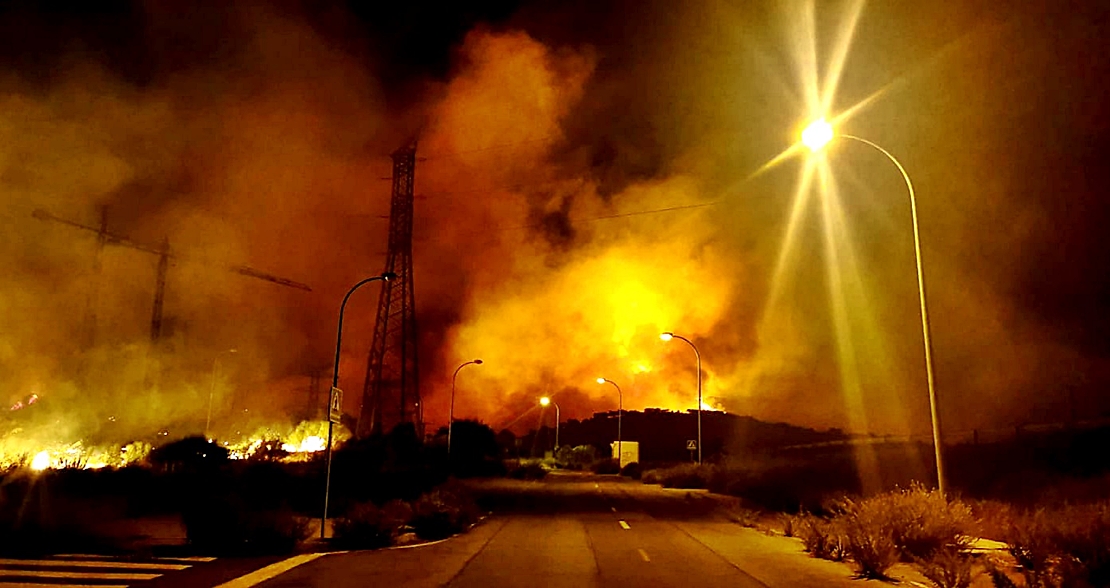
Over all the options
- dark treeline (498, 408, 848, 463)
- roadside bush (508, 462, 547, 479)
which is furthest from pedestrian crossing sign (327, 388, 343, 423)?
dark treeline (498, 408, 848, 463)

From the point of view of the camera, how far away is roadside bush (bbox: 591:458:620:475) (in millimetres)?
76562

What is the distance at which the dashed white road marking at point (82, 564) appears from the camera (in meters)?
13.9

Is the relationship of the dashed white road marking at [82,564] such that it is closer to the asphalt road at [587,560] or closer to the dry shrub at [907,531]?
the asphalt road at [587,560]

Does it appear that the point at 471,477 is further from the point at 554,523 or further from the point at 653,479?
the point at 554,523

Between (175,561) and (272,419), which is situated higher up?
(272,419)

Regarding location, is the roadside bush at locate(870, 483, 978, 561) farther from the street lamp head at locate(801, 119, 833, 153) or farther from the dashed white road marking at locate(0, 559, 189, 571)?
the dashed white road marking at locate(0, 559, 189, 571)

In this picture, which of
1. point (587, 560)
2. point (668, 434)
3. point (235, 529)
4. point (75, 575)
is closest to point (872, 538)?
point (587, 560)

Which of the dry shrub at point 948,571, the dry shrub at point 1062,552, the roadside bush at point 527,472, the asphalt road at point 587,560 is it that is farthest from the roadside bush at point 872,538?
the roadside bush at point 527,472

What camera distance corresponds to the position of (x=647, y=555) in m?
17.0

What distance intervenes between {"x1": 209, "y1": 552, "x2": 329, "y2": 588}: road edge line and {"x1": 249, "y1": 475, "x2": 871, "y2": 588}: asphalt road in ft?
0.75

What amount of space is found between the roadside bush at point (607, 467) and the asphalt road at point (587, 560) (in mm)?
49669

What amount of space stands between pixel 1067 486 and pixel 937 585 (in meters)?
24.0

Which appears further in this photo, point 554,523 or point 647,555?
point 554,523

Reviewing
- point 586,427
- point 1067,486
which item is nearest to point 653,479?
point 1067,486
